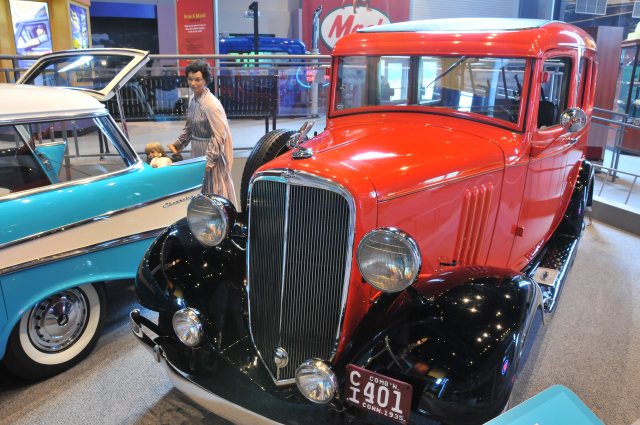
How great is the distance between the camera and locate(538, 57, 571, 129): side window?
114 inches

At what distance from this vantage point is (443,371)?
1.57m

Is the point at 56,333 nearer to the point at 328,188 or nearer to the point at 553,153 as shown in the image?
the point at 328,188

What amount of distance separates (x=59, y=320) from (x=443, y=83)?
2631 mm

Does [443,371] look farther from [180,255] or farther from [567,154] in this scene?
[567,154]

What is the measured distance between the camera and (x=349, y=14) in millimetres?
11242

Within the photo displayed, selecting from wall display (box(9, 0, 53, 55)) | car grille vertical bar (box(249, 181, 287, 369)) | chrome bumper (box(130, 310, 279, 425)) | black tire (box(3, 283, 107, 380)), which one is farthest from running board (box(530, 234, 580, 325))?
wall display (box(9, 0, 53, 55))

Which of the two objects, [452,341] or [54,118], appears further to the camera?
[54,118]

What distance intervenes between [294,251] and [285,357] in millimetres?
459

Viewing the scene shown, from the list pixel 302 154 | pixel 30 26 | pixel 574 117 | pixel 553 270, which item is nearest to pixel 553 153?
pixel 574 117

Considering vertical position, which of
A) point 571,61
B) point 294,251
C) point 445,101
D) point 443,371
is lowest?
point 443,371

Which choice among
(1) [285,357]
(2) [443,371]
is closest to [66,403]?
(1) [285,357]

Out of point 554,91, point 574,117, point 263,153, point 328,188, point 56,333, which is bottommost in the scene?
point 56,333

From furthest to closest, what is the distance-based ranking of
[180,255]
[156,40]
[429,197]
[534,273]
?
[156,40] → [534,273] → [180,255] → [429,197]

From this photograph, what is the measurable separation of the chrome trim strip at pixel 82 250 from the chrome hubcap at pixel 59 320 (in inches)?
9.3
